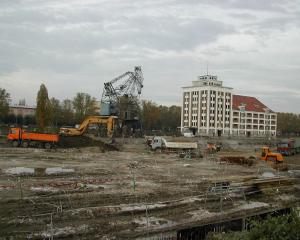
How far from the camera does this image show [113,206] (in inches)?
620

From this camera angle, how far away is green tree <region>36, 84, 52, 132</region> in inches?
2598

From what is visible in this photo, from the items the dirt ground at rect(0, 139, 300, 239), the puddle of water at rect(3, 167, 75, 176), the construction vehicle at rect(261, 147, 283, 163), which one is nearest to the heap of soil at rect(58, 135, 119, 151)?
the dirt ground at rect(0, 139, 300, 239)

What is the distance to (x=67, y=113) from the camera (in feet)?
351

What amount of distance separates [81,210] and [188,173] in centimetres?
1622

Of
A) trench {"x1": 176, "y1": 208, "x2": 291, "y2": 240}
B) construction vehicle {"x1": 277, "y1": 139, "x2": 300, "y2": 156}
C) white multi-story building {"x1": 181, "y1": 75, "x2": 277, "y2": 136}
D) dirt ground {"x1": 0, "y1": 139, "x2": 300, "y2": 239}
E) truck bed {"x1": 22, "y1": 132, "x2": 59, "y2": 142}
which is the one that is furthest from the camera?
white multi-story building {"x1": 181, "y1": 75, "x2": 277, "y2": 136}

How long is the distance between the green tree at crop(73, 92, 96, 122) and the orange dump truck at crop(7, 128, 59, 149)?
56391 mm

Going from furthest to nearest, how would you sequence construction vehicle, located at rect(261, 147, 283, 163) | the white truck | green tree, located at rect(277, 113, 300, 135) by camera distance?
1. green tree, located at rect(277, 113, 300, 135)
2. the white truck
3. construction vehicle, located at rect(261, 147, 283, 163)

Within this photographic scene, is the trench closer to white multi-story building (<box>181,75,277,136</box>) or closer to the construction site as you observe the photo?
the construction site

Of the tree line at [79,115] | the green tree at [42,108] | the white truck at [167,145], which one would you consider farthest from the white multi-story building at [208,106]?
the white truck at [167,145]

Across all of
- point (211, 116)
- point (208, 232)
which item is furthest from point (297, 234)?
point (211, 116)

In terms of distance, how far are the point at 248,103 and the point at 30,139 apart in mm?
107036

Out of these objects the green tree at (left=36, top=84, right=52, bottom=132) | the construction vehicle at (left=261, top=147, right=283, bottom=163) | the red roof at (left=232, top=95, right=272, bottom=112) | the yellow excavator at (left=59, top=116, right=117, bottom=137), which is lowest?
the construction vehicle at (left=261, top=147, right=283, bottom=163)

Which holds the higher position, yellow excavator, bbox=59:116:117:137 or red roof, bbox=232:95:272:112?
red roof, bbox=232:95:272:112

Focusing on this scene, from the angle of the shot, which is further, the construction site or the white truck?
the white truck
